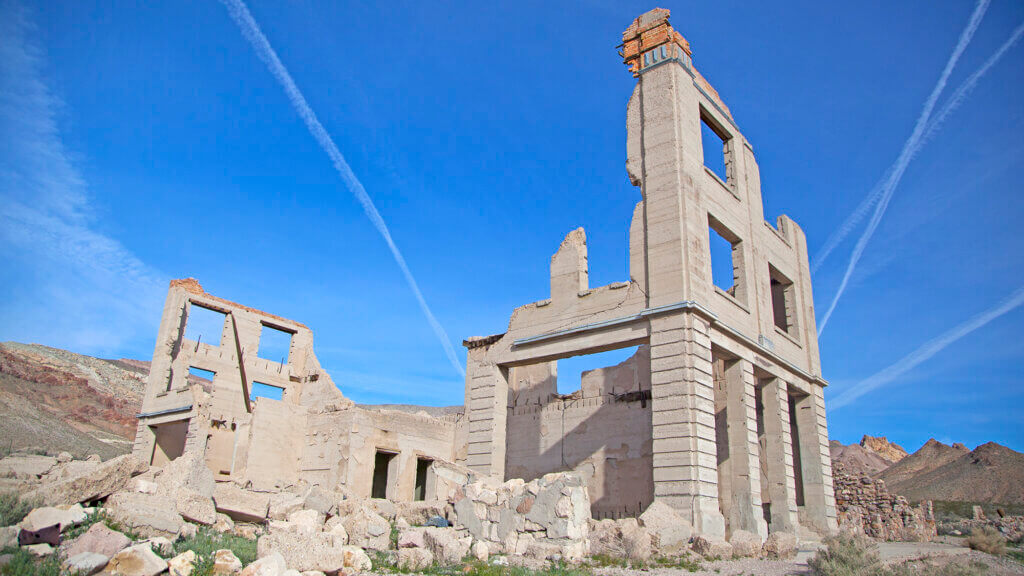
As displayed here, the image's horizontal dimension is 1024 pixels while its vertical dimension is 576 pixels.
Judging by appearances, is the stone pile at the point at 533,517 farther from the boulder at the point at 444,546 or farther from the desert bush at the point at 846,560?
the desert bush at the point at 846,560

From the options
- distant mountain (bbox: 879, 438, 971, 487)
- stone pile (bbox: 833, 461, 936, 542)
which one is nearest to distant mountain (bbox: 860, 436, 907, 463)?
distant mountain (bbox: 879, 438, 971, 487)

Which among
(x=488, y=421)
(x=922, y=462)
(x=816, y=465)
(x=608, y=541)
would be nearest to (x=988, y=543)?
(x=816, y=465)

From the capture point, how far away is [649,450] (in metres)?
18.2

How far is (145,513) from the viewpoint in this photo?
809 centimetres

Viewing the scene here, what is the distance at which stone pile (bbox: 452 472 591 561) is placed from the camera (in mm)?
9062

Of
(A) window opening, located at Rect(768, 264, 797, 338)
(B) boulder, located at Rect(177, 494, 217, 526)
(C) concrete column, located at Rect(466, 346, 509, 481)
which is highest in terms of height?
(A) window opening, located at Rect(768, 264, 797, 338)

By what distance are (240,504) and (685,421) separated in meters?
8.18

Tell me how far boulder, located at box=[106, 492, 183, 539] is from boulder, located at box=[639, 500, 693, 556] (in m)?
6.81

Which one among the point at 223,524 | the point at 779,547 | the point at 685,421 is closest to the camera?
the point at 223,524

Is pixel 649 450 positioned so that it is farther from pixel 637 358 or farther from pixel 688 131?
pixel 688 131

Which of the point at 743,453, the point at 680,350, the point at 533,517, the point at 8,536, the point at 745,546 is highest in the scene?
the point at 680,350

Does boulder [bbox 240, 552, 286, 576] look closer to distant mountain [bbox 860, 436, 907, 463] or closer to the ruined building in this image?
the ruined building

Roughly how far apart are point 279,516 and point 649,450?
35.9ft

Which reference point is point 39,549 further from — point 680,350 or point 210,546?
point 680,350
